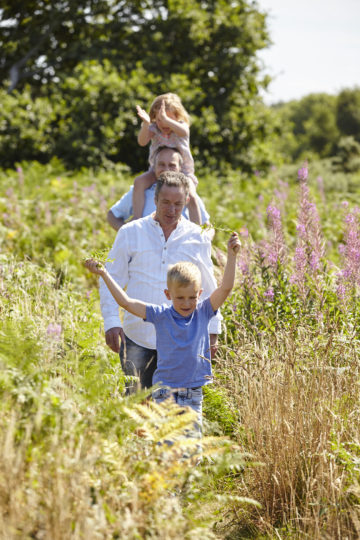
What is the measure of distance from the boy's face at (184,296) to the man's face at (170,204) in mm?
674

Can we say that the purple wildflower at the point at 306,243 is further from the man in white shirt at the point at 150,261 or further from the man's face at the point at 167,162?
the man's face at the point at 167,162

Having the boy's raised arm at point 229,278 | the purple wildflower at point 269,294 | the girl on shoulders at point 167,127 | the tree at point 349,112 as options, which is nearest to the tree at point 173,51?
the girl on shoulders at point 167,127

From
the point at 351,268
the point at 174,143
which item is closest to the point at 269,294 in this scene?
the point at 351,268

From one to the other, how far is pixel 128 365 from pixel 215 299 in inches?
31.6

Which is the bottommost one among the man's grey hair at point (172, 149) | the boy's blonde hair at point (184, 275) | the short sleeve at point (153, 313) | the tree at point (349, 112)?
the short sleeve at point (153, 313)

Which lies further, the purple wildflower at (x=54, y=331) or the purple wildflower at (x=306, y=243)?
the purple wildflower at (x=306, y=243)

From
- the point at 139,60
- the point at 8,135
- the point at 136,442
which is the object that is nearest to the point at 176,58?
the point at 139,60

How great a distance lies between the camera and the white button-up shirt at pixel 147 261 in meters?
4.11

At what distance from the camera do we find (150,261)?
415 cm

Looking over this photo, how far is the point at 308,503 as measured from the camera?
330cm

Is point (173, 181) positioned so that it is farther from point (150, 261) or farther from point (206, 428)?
point (206, 428)

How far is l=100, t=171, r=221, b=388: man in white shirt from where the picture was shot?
13.3 feet

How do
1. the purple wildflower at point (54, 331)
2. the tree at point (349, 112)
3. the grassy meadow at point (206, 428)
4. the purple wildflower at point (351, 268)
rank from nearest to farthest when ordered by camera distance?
the grassy meadow at point (206, 428), the purple wildflower at point (54, 331), the purple wildflower at point (351, 268), the tree at point (349, 112)

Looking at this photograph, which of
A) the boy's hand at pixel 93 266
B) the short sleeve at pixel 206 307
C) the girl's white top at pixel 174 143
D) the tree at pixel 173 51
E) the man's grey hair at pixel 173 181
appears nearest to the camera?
the boy's hand at pixel 93 266
